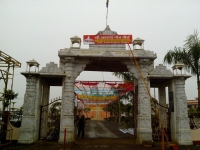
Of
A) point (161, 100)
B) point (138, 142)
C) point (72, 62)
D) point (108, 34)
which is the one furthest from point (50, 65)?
point (161, 100)

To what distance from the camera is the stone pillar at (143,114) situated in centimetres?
1000

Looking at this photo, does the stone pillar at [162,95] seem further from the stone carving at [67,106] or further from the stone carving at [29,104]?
the stone carving at [29,104]

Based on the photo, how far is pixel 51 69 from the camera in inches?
418

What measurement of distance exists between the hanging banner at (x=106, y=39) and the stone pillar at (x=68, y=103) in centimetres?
155

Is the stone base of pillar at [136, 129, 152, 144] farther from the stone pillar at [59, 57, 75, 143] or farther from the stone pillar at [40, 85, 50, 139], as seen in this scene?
the stone pillar at [40, 85, 50, 139]

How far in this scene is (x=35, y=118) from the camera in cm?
1023

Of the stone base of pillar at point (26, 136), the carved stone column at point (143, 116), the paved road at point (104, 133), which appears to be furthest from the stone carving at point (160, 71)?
the stone base of pillar at point (26, 136)

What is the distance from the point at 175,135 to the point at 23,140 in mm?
8093

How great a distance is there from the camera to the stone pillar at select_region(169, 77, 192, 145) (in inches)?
395

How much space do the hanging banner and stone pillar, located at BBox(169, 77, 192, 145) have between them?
12.0 ft

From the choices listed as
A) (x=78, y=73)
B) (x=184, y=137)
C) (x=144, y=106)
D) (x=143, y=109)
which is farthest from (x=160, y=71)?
(x=78, y=73)

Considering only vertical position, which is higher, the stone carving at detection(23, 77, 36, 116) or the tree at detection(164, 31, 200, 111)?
the tree at detection(164, 31, 200, 111)

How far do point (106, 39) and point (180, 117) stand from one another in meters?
5.94

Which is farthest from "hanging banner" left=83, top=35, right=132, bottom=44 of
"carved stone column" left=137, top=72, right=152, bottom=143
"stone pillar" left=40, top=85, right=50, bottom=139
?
"stone pillar" left=40, top=85, right=50, bottom=139
